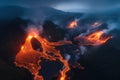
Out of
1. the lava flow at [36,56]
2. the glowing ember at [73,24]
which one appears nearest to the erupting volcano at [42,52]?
the lava flow at [36,56]

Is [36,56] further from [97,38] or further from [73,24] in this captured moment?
[73,24]

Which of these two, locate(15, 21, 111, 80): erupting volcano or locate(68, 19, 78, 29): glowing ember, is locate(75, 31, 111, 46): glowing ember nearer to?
locate(15, 21, 111, 80): erupting volcano

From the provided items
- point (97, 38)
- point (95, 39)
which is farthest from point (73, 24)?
point (95, 39)

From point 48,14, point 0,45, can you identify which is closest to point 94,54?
point 0,45

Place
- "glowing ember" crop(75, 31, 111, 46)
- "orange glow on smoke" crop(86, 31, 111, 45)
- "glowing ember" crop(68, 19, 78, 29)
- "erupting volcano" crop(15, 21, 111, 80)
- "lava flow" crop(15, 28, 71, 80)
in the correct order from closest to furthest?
"lava flow" crop(15, 28, 71, 80)
"erupting volcano" crop(15, 21, 111, 80)
"glowing ember" crop(75, 31, 111, 46)
"orange glow on smoke" crop(86, 31, 111, 45)
"glowing ember" crop(68, 19, 78, 29)

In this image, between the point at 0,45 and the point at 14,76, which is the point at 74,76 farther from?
the point at 0,45

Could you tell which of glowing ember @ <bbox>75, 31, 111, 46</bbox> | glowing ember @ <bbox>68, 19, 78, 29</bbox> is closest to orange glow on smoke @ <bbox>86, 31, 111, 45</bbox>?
glowing ember @ <bbox>75, 31, 111, 46</bbox>
